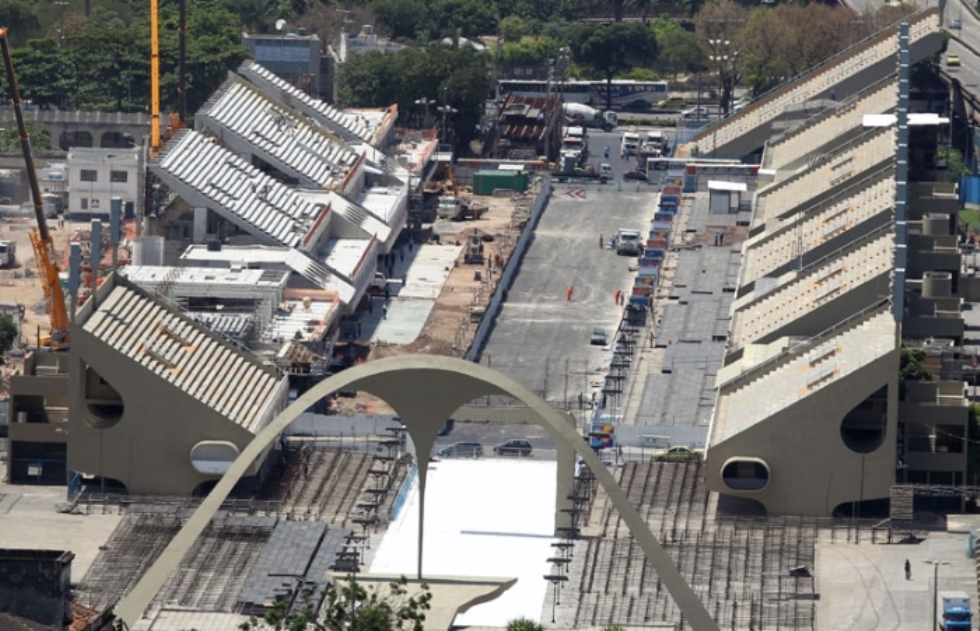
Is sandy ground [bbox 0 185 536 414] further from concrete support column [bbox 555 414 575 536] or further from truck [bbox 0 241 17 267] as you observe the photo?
concrete support column [bbox 555 414 575 536]

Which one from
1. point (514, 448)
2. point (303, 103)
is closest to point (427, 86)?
point (303, 103)

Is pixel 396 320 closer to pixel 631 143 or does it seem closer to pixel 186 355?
pixel 186 355

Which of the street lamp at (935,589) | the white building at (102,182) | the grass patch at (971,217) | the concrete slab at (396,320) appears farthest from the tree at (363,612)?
the grass patch at (971,217)

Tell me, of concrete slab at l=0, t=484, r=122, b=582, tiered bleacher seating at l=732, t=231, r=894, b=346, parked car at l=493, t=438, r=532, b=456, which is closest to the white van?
tiered bleacher seating at l=732, t=231, r=894, b=346

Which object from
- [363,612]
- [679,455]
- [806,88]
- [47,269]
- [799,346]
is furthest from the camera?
[806,88]

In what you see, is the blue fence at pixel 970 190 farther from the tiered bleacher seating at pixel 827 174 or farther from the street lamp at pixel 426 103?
the street lamp at pixel 426 103
